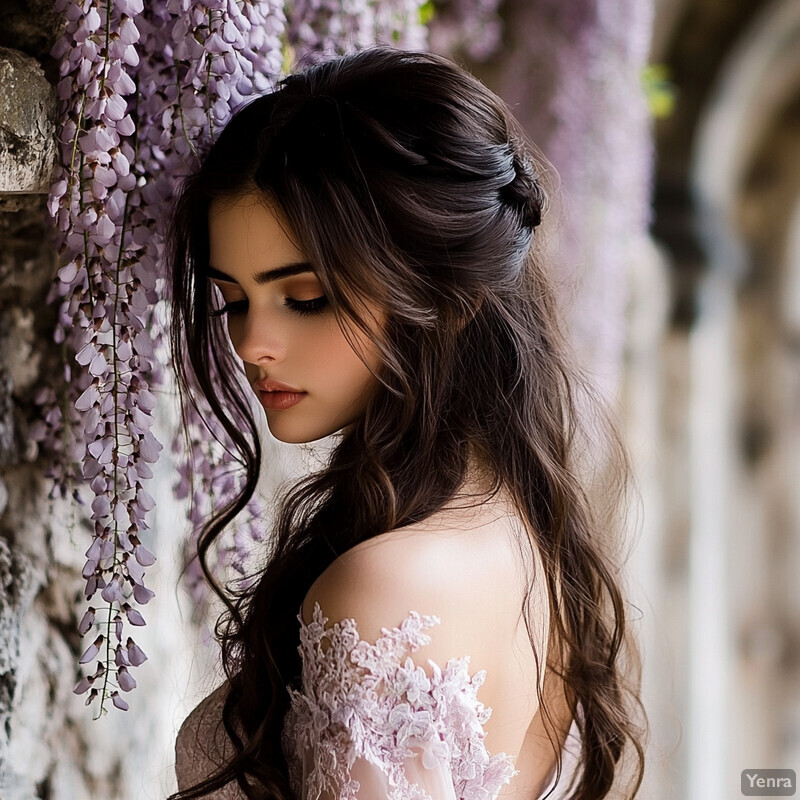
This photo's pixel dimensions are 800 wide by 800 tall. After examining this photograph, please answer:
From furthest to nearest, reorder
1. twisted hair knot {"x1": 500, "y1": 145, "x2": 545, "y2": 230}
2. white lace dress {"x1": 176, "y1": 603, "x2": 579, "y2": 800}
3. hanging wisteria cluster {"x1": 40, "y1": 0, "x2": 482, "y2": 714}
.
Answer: twisted hair knot {"x1": 500, "y1": 145, "x2": 545, "y2": 230}, hanging wisteria cluster {"x1": 40, "y1": 0, "x2": 482, "y2": 714}, white lace dress {"x1": 176, "y1": 603, "x2": 579, "y2": 800}

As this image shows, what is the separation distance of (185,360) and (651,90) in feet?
9.22

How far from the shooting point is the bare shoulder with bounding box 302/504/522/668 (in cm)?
90

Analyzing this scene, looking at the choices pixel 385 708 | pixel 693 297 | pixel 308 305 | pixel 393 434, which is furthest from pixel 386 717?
pixel 693 297

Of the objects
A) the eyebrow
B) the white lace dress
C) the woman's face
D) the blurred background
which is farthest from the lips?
the blurred background

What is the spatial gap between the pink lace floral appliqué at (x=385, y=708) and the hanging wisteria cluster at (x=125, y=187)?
0.78 ft

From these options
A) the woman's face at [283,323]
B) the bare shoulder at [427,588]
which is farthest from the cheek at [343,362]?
the bare shoulder at [427,588]

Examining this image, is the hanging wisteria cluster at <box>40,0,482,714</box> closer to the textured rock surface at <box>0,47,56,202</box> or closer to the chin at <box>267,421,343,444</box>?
the textured rock surface at <box>0,47,56,202</box>

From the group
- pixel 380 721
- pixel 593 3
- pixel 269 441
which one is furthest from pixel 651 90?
pixel 380 721

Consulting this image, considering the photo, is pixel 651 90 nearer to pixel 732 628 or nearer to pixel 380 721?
pixel 732 628

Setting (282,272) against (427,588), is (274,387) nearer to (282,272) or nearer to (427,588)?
(282,272)

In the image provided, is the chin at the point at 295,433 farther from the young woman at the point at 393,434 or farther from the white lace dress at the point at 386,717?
the white lace dress at the point at 386,717

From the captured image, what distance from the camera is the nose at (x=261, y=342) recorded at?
39.7 inches

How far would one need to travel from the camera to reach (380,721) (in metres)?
0.89

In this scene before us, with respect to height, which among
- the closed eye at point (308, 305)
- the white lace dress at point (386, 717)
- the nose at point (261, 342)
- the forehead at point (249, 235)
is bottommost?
the white lace dress at point (386, 717)
